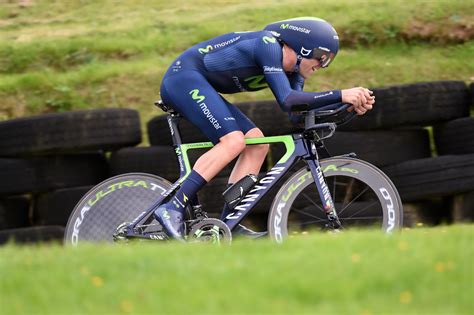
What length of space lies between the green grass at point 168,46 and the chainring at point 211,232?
4.74 metres

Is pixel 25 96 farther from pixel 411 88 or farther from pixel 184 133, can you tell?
pixel 411 88

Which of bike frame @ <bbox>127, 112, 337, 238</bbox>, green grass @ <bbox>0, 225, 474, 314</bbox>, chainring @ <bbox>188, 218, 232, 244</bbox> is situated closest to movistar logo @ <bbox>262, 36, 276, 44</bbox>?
bike frame @ <bbox>127, 112, 337, 238</bbox>

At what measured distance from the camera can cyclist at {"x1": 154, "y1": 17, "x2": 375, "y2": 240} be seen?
23.3 ft

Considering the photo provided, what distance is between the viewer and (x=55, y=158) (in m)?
10.1

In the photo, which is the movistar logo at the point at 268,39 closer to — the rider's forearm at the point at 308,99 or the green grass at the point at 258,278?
the rider's forearm at the point at 308,99

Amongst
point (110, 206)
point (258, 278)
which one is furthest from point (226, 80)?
point (258, 278)

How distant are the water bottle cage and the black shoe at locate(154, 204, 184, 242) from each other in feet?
1.20

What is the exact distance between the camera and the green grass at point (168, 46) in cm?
1204

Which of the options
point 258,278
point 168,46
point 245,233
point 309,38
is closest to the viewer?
point 258,278

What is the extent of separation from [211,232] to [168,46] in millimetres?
6189

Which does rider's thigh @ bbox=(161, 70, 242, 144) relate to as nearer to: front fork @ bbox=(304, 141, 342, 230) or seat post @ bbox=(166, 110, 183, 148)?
seat post @ bbox=(166, 110, 183, 148)

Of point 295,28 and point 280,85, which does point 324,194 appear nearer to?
point 280,85

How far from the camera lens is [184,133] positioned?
9.68 metres

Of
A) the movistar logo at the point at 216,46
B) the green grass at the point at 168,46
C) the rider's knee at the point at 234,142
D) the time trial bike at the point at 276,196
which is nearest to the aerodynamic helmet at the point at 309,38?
the movistar logo at the point at 216,46
